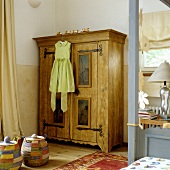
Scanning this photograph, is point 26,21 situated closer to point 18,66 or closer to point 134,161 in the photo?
point 18,66

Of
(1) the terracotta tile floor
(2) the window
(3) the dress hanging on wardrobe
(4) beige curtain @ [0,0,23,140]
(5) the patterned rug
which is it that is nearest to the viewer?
(5) the patterned rug

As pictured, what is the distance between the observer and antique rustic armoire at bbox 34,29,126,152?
4.25 m

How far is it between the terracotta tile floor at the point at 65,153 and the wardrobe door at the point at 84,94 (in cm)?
13

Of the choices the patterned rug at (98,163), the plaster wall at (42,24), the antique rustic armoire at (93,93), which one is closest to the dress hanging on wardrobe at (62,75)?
the antique rustic armoire at (93,93)

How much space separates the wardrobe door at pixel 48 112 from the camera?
15.4ft

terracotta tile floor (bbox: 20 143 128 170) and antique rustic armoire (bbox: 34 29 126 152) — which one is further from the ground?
antique rustic armoire (bbox: 34 29 126 152)

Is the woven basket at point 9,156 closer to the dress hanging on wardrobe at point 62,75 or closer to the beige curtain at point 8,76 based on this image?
the beige curtain at point 8,76

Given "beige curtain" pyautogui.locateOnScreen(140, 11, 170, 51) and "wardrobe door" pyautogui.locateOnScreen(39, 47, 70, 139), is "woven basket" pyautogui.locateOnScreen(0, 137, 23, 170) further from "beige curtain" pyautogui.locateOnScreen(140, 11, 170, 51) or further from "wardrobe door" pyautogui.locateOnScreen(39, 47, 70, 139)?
"beige curtain" pyautogui.locateOnScreen(140, 11, 170, 51)

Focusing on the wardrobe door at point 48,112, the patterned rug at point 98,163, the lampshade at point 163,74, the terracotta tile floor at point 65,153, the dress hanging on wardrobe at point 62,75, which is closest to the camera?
the patterned rug at point 98,163

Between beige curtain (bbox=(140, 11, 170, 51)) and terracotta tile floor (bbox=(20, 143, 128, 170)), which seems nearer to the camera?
terracotta tile floor (bbox=(20, 143, 128, 170))

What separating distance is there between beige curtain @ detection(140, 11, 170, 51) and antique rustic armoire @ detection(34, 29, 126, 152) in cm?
40

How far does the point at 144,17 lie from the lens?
14.6 ft

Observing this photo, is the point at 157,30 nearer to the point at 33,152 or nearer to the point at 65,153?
the point at 65,153

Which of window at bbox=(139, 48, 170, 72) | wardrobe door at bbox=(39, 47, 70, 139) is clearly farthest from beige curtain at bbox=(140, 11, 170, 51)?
wardrobe door at bbox=(39, 47, 70, 139)
